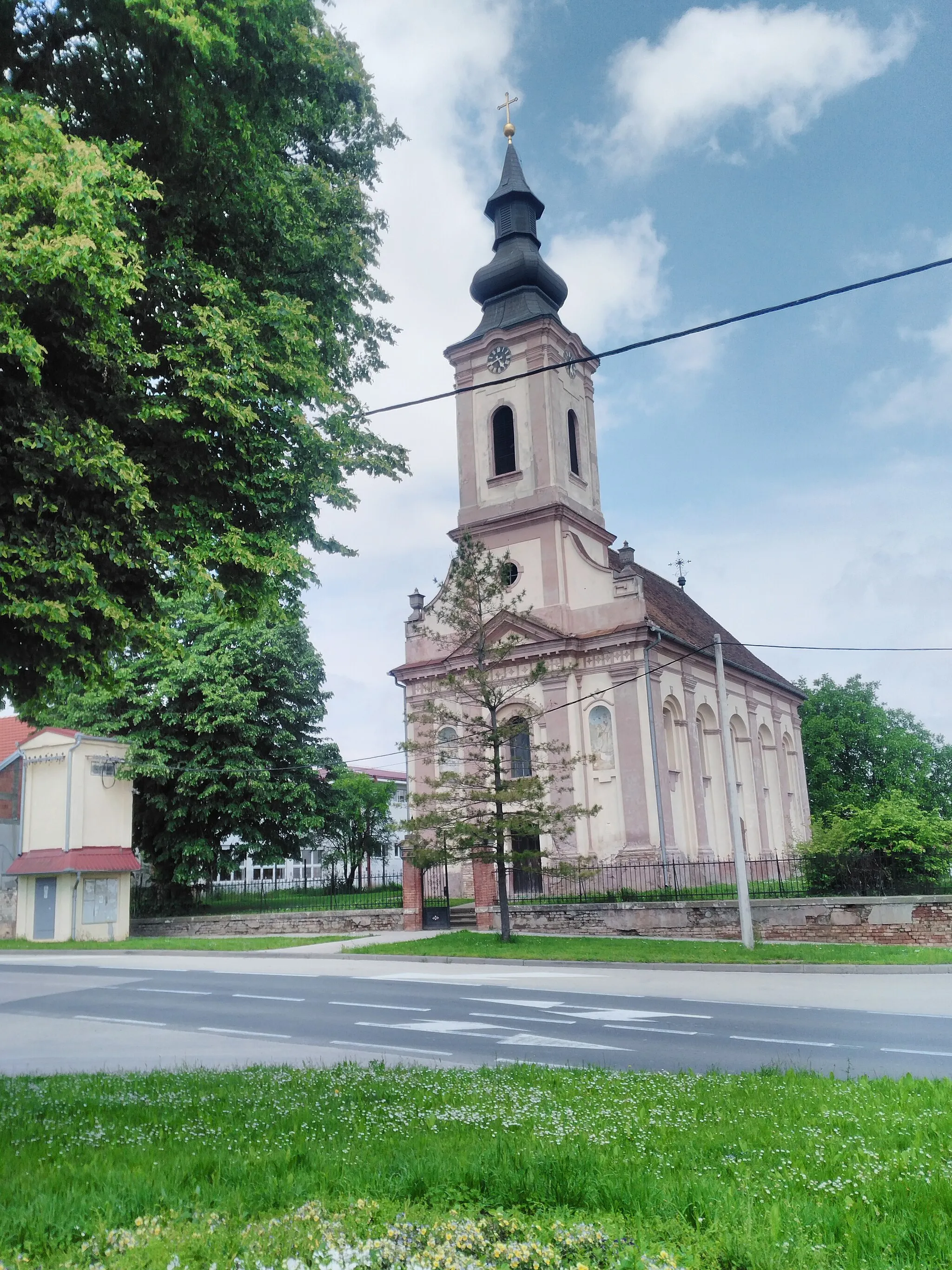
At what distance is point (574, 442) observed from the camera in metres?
37.0

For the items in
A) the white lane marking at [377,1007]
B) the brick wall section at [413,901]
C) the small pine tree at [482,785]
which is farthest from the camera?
the brick wall section at [413,901]

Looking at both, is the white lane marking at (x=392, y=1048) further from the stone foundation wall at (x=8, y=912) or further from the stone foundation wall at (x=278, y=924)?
the stone foundation wall at (x=8, y=912)

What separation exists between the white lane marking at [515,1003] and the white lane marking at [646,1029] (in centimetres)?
179

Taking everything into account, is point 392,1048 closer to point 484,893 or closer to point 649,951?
point 649,951

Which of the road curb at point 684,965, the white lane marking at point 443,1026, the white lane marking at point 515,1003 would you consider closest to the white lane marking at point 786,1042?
the white lane marking at point 443,1026

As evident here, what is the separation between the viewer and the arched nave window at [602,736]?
3153 cm

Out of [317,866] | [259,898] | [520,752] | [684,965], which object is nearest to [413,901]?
[259,898]

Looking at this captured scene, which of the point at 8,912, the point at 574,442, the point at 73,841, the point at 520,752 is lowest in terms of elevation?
the point at 8,912

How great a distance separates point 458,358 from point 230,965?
23.8 metres

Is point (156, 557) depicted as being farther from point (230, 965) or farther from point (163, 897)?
point (163, 897)

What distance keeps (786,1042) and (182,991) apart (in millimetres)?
10113

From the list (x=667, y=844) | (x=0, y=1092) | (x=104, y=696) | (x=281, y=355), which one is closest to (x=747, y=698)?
(x=667, y=844)

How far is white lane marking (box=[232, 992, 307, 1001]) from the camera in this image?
46.5 feet

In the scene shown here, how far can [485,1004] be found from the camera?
12953 mm
